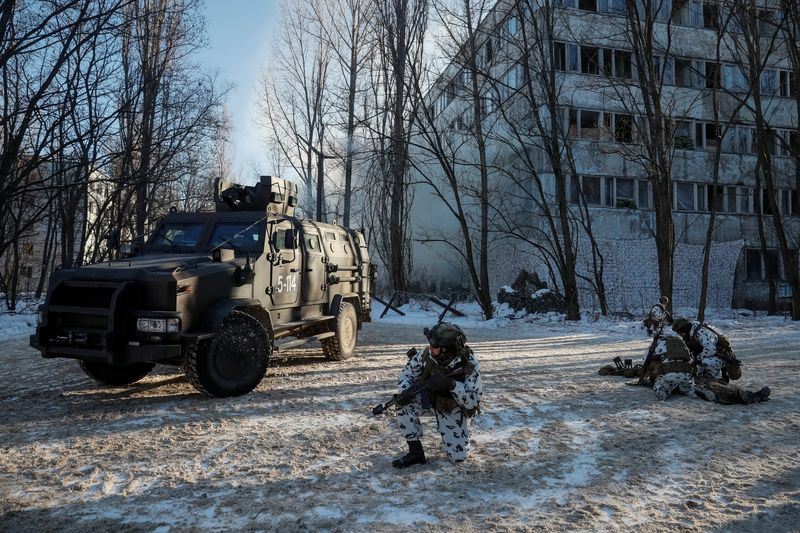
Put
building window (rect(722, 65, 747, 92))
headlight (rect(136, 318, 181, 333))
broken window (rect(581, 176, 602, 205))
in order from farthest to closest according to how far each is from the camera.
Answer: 1. building window (rect(722, 65, 747, 92))
2. broken window (rect(581, 176, 602, 205))
3. headlight (rect(136, 318, 181, 333))

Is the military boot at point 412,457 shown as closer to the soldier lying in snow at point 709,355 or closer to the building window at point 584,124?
the soldier lying in snow at point 709,355

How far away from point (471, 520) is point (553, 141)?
16020mm

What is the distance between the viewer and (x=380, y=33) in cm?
2033

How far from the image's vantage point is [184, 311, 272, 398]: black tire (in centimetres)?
575

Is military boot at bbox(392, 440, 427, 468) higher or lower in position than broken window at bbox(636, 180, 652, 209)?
lower

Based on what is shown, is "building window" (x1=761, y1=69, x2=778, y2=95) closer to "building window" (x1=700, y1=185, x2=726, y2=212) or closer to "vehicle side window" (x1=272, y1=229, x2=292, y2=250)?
"building window" (x1=700, y1=185, x2=726, y2=212)

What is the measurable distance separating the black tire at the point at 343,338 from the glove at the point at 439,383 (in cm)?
493

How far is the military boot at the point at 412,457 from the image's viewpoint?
3.94m

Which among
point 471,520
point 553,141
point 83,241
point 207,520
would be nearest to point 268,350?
point 207,520

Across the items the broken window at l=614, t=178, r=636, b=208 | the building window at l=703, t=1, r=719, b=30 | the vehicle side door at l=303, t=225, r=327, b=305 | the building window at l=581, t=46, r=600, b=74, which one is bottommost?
the vehicle side door at l=303, t=225, r=327, b=305

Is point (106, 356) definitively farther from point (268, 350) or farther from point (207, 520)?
point (207, 520)

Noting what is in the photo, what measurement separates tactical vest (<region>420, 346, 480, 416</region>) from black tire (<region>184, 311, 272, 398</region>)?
2707 mm

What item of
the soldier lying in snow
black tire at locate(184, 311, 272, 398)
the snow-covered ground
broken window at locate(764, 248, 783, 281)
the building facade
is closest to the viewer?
the snow-covered ground

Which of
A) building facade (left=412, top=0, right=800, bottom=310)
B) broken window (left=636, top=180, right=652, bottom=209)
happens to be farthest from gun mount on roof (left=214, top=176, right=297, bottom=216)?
broken window (left=636, top=180, right=652, bottom=209)
